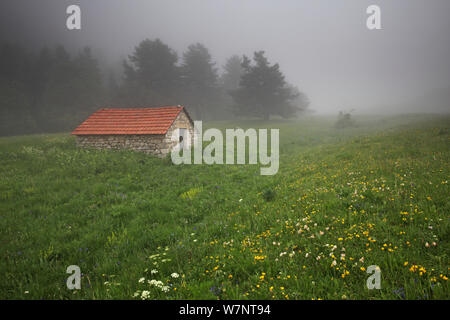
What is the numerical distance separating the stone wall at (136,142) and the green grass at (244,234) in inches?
249

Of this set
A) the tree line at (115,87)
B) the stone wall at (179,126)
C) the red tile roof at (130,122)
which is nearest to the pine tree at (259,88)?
the tree line at (115,87)

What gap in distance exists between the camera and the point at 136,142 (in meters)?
17.0

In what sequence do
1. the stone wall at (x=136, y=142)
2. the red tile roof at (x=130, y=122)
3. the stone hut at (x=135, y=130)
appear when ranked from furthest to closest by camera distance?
the red tile roof at (x=130, y=122) < the stone hut at (x=135, y=130) < the stone wall at (x=136, y=142)

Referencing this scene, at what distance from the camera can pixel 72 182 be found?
11.0m

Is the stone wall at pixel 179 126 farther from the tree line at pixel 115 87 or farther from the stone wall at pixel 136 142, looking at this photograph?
the tree line at pixel 115 87

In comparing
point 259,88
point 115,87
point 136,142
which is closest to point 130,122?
point 136,142

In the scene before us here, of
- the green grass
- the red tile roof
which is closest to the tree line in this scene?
the red tile roof

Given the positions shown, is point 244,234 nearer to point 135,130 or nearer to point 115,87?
point 135,130

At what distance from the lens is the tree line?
44.1m

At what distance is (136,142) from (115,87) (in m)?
48.4

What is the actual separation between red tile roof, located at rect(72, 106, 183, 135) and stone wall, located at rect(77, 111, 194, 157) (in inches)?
16.7

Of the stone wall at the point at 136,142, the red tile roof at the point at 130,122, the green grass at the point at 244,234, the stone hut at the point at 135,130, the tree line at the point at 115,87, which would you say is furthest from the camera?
the tree line at the point at 115,87

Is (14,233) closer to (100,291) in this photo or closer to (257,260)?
(100,291)

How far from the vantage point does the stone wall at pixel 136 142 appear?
650 inches
